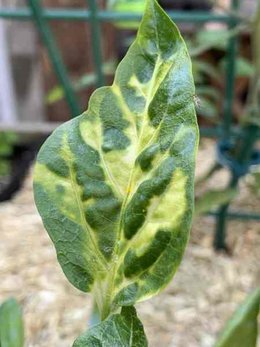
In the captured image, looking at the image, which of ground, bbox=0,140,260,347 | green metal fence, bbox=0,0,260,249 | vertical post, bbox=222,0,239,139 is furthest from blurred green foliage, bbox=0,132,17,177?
vertical post, bbox=222,0,239,139

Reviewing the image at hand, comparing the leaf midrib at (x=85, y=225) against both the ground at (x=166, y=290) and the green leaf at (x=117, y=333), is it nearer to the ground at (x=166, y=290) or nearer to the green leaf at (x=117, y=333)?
the green leaf at (x=117, y=333)

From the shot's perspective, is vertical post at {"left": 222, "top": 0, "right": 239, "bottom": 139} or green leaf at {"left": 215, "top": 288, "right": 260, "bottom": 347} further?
vertical post at {"left": 222, "top": 0, "right": 239, "bottom": 139}

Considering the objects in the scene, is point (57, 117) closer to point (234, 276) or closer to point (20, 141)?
point (20, 141)

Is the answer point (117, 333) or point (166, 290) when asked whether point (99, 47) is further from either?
point (117, 333)

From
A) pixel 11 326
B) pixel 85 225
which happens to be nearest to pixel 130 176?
pixel 85 225

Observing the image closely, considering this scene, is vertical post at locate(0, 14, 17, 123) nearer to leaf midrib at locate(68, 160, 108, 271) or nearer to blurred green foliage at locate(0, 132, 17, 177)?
blurred green foliage at locate(0, 132, 17, 177)

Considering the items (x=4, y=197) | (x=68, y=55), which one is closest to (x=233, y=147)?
(x=4, y=197)

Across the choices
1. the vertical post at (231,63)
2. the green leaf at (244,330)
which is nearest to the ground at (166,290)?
the vertical post at (231,63)

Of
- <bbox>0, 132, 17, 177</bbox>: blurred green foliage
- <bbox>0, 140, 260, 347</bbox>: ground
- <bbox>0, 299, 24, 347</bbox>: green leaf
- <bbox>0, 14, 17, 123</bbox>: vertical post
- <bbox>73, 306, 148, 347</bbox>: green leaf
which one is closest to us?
<bbox>73, 306, 148, 347</bbox>: green leaf
